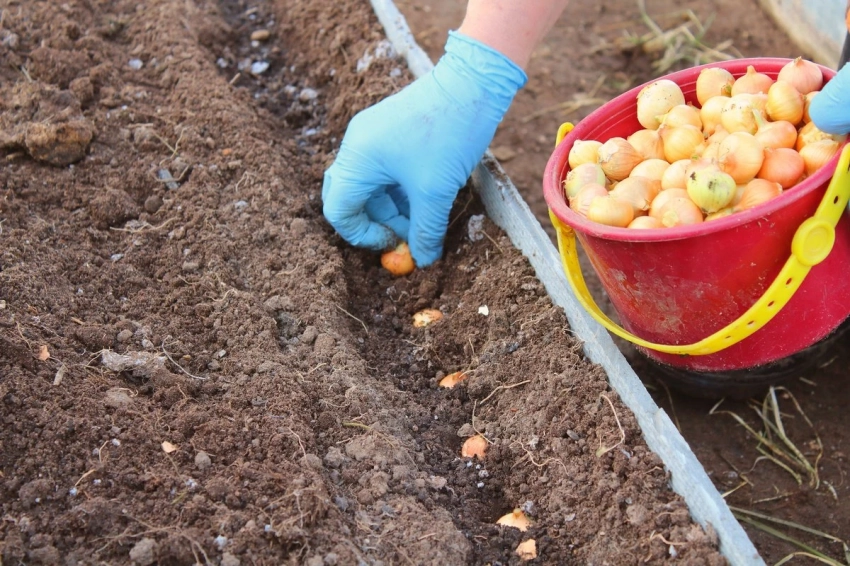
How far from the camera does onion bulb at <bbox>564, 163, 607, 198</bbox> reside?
197 cm

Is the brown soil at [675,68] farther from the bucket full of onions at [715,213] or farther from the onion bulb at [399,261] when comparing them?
the onion bulb at [399,261]

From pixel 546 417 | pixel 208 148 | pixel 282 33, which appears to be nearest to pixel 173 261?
pixel 208 148

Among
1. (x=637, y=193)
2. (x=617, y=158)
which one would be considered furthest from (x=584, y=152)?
(x=637, y=193)

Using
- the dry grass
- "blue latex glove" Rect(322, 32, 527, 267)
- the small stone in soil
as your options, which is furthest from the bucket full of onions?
the dry grass

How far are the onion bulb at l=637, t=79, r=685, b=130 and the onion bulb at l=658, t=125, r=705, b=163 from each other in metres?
0.08

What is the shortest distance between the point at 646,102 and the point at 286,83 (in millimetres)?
1885

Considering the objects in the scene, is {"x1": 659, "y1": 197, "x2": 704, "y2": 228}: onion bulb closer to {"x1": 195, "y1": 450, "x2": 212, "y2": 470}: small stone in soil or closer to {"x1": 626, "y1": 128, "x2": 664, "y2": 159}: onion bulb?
{"x1": 626, "y1": 128, "x2": 664, "y2": 159}: onion bulb

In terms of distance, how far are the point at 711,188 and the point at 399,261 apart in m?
1.17

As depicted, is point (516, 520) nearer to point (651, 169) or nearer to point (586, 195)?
point (586, 195)

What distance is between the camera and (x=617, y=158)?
6.62ft

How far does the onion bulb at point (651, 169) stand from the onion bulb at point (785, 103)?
281mm

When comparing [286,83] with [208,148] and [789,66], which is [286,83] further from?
[789,66]

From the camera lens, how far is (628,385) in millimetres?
1959

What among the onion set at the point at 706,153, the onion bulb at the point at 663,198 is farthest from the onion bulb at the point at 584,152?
the onion bulb at the point at 663,198
